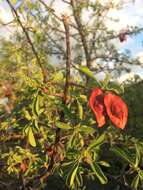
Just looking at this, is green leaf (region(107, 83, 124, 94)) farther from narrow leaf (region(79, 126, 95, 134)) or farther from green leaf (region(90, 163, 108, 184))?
green leaf (region(90, 163, 108, 184))

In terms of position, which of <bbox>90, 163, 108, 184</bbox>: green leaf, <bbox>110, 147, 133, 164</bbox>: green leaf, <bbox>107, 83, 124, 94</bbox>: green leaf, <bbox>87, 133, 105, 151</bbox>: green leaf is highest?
<bbox>107, 83, 124, 94</bbox>: green leaf

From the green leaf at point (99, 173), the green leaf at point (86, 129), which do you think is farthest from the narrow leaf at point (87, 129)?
the green leaf at point (99, 173)

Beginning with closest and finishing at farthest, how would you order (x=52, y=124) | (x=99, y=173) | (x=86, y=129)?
(x=99, y=173), (x=86, y=129), (x=52, y=124)

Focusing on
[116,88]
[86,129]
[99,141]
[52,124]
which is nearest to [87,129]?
[86,129]

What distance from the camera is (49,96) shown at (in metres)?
2.61

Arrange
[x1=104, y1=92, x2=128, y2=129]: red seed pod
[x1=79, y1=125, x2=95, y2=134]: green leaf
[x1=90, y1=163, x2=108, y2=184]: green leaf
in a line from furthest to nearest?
[x1=79, y1=125, x2=95, y2=134]: green leaf, [x1=90, y1=163, x2=108, y2=184]: green leaf, [x1=104, y1=92, x2=128, y2=129]: red seed pod

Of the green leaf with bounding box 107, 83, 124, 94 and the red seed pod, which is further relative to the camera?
the green leaf with bounding box 107, 83, 124, 94

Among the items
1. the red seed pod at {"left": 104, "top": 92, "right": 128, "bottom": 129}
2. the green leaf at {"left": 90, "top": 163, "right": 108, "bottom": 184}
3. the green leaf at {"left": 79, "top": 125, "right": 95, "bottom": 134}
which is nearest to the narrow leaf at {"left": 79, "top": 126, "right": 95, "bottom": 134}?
the green leaf at {"left": 79, "top": 125, "right": 95, "bottom": 134}

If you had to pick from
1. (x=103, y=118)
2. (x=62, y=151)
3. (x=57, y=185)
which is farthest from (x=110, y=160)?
(x=103, y=118)

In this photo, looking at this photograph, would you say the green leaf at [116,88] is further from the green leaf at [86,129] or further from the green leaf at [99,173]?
the green leaf at [99,173]

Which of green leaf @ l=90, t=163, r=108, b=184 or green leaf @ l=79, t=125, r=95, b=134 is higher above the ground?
green leaf @ l=79, t=125, r=95, b=134

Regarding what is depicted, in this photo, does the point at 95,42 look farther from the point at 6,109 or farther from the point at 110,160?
the point at 6,109

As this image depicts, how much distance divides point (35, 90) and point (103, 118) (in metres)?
0.45

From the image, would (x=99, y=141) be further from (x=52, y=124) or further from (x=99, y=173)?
(x=52, y=124)
